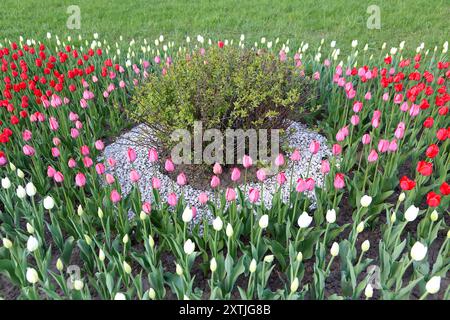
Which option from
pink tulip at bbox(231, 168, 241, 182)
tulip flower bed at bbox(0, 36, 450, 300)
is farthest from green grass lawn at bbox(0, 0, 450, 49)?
pink tulip at bbox(231, 168, 241, 182)

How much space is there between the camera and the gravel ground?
3514mm

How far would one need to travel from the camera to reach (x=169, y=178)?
3.71 m

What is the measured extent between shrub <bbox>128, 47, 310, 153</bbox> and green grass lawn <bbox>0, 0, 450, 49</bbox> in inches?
126

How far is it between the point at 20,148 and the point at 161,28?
15.1ft

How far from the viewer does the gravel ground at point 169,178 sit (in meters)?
3.51

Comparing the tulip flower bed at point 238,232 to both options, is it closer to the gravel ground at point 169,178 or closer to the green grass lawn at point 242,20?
the gravel ground at point 169,178

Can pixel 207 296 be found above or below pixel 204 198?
below

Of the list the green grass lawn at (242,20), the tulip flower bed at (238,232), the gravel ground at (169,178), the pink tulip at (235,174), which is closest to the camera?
the tulip flower bed at (238,232)

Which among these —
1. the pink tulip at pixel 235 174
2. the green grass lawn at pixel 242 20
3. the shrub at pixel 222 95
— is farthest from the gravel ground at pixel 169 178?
the green grass lawn at pixel 242 20

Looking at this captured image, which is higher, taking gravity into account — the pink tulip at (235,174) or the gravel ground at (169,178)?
the pink tulip at (235,174)

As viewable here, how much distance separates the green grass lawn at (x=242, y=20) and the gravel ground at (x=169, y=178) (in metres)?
3.17

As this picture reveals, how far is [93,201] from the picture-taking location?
3031 mm
